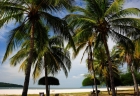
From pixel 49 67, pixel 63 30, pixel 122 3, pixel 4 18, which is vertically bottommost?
pixel 49 67

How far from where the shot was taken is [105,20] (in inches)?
598

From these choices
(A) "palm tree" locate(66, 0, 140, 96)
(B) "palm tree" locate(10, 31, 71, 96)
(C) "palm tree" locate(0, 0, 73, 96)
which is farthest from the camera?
(B) "palm tree" locate(10, 31, 71, 96)

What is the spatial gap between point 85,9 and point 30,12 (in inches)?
196

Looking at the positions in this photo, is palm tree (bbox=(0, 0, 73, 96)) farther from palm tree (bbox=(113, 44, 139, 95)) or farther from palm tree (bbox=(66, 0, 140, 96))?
palm tree (bbox=(113, 44, 139, 95))

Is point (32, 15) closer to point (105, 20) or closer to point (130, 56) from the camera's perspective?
point (105, 20)

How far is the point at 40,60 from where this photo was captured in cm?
1989

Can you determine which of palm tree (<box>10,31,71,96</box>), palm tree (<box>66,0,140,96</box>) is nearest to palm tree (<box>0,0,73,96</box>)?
palm tree (<box>66,0,140,96</box>)

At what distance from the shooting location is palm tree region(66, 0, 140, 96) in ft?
48.0

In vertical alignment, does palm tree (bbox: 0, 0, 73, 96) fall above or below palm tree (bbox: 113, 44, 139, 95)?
above

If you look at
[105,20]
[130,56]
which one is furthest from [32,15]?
[130,56]

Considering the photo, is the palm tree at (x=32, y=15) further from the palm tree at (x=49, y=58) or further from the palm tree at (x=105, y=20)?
the palm tree at (x=49, y=58)

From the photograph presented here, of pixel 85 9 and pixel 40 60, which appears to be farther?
pixel 40 60

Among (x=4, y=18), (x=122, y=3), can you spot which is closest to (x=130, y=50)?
(x=122, y=3)

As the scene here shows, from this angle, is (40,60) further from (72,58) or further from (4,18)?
(4,18)
